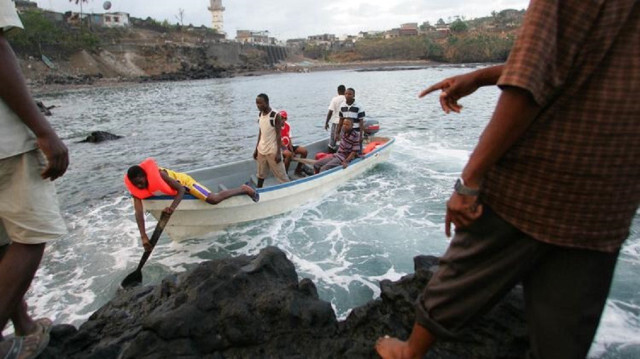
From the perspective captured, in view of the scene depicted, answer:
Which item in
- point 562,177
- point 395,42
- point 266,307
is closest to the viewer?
point 562,177

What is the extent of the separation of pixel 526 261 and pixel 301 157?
27.5 ft

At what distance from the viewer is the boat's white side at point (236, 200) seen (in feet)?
21.5

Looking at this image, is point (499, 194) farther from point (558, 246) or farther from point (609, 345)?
point (609, 345)

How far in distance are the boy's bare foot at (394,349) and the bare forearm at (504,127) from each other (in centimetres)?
108

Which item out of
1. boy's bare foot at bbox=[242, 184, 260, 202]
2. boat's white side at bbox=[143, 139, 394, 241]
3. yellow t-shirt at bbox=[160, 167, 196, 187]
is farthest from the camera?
boy's bare foot at bbox=[242, 184, 260, 202]

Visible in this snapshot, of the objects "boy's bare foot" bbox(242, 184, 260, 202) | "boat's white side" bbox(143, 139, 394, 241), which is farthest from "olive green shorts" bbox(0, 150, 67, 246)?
"boy's bare foot" bbox(242, 184, 260, 202)

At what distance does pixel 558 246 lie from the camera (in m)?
1.56

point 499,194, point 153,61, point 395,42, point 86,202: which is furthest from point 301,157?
point 395,42

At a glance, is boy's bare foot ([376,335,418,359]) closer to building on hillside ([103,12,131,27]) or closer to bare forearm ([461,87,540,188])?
bare forearm ([461,87,540,188])

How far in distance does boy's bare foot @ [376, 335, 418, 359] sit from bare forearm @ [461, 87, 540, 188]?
108 centimetres

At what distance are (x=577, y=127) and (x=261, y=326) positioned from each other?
233 centimetres

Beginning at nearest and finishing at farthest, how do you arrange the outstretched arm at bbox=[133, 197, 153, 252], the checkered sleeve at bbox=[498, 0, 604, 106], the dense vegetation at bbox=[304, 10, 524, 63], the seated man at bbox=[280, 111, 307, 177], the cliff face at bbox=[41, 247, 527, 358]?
the checkered sleeve at bbox=[498, 0, 604, 106] < the cliff face at bbox=[41, 247, 527, 358] < the outstretched arm at bbox=[133, 197, 153, 252] < the seated man at bbox=[280, 111, 307, 177] < the dense vegetation at bbox=[304, 10, 524, 63]

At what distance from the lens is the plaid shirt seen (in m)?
1.34

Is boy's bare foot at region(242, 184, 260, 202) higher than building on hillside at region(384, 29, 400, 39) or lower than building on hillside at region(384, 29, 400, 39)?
lower
